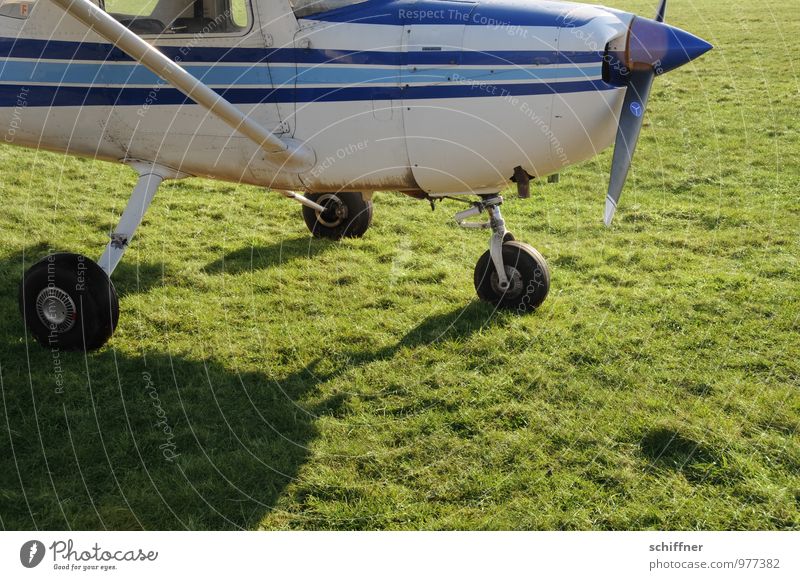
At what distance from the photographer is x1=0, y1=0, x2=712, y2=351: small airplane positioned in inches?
240

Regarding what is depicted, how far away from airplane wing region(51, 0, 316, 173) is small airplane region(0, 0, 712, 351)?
0.04 feet

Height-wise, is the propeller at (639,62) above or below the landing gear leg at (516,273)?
above

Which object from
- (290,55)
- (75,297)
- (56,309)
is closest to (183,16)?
(290,55)

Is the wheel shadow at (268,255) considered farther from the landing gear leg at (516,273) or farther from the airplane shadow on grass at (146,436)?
the landing gear leg at (516,273)

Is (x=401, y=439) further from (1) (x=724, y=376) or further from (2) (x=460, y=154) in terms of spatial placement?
(1) (x=724, y=376)

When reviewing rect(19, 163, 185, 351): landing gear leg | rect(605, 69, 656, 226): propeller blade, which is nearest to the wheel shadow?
rect(19, 163, 185, 351): landing gear leg

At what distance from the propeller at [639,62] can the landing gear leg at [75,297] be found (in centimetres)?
350

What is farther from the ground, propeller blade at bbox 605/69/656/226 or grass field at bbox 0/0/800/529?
propeller blade at bbox 605/69/656/226

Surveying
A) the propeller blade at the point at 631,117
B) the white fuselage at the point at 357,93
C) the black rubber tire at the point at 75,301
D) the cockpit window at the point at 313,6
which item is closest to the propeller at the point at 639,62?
the propeller blade at the point at 631,117

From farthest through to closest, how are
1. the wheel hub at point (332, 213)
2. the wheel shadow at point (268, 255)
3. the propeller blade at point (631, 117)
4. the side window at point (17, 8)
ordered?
the wheel hub at point (332, 213) → the wheel shadow at point (268, 255) → the side window at point (17, 8) → the propeller blade at point (631, 117)

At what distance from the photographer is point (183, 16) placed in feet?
22.1

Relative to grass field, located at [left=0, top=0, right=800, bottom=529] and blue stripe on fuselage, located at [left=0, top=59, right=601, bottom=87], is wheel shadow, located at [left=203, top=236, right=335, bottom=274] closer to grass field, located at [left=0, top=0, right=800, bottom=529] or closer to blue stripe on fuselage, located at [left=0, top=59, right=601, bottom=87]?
grass field, located at [left=0, top=0, right=800, bottom=529]

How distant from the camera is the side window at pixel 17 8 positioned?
22.4 ft

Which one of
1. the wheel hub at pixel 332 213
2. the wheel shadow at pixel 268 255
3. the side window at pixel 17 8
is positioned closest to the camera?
the side window at pixel 17 8
